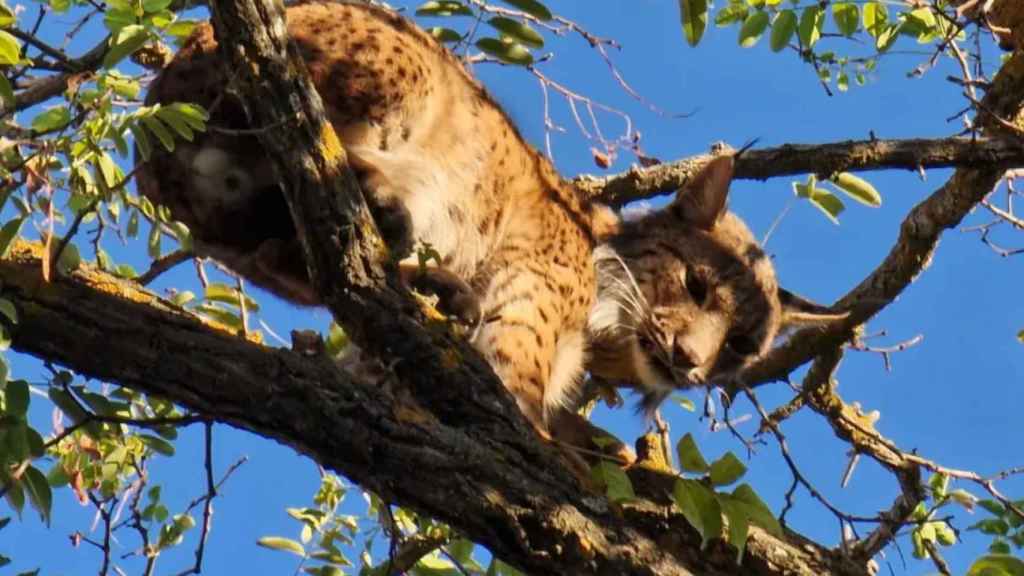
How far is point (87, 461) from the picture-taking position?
18.0 feet

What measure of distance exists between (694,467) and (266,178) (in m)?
2.02

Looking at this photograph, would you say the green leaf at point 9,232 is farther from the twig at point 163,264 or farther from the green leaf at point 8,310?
the twig at point 163,264

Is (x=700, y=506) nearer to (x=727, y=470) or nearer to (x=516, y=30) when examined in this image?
(x=727, y=470)

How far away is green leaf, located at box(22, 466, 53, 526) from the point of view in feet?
13.9

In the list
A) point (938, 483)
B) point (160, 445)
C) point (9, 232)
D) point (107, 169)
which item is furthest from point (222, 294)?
point (938, 483)

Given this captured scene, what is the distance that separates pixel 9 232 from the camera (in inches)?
151

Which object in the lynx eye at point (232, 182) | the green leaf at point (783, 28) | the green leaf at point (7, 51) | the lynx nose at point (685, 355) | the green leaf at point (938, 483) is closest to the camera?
the green leaf at point (7, 51)

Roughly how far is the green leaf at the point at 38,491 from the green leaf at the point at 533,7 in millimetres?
2460

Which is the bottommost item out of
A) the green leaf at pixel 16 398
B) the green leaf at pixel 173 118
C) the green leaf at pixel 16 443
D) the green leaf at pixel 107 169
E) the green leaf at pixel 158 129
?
the green leaf at pixel 16 443

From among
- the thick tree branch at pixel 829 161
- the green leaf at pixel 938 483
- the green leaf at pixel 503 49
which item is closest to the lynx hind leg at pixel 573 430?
the thick tree branch at pixel 829 161

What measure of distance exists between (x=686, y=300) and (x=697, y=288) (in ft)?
0.29

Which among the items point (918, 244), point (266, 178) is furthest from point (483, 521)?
point (918, 244)

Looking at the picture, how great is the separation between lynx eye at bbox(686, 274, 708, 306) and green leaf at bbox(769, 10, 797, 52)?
3.70 feet

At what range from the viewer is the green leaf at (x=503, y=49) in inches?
240
